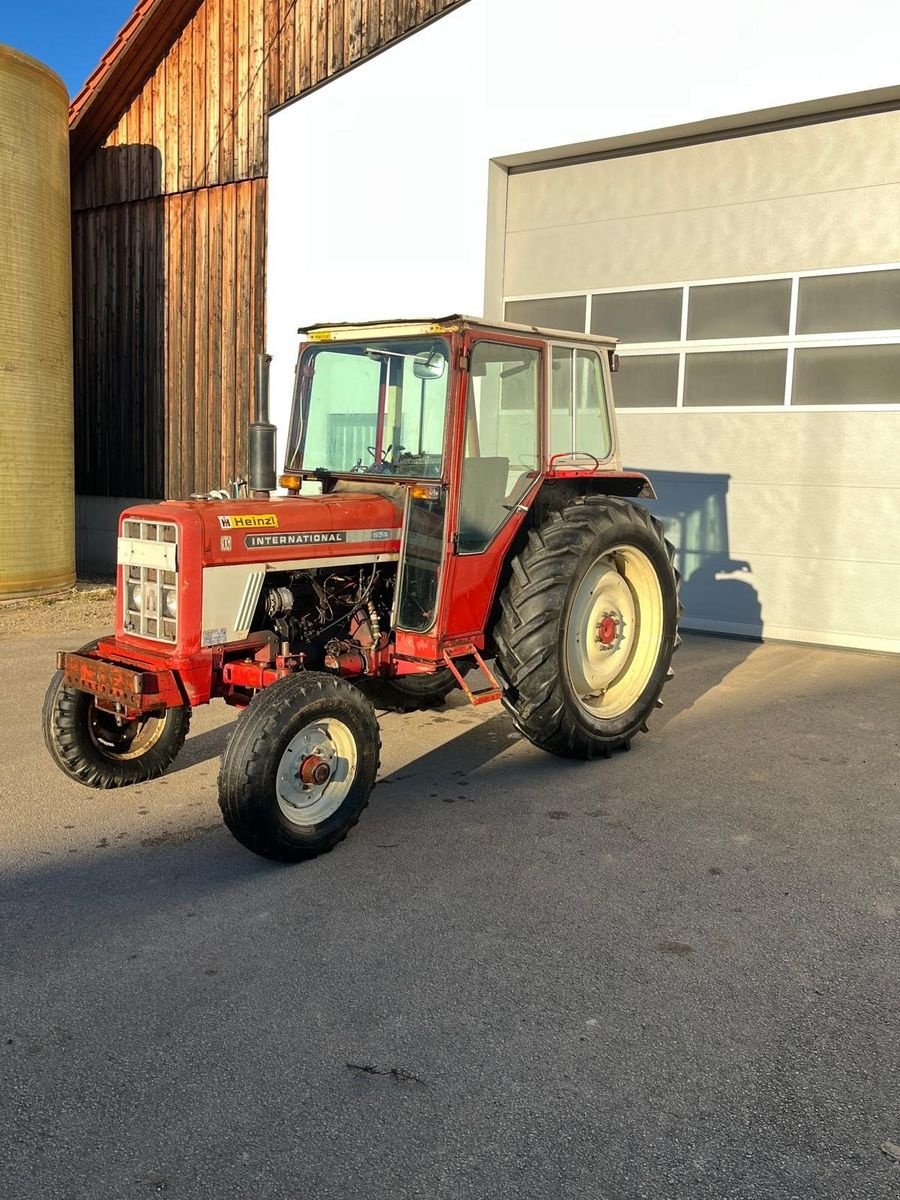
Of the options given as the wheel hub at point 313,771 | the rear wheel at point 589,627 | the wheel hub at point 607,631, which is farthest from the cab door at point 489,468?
the wheel hub at point 313,771

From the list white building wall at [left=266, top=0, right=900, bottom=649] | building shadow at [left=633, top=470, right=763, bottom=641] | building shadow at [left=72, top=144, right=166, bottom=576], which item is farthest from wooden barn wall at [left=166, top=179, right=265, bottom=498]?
building shadow at [left=633, top=470, right=763, bottom=641]

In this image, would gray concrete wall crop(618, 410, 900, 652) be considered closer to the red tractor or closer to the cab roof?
the red tractor

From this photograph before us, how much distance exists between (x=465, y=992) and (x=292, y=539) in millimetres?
2136

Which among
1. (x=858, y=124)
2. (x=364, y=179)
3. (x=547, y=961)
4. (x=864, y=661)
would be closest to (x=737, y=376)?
(x=858, y=124)

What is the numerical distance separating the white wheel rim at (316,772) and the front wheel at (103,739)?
107cm

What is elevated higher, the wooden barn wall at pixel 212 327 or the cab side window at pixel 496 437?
the wooden barn wall at pixel 212 327

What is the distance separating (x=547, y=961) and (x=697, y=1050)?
59cm

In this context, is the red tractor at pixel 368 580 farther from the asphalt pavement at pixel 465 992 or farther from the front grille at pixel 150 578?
the asphalt pavement at pixel 465 992

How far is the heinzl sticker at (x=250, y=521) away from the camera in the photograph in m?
4.23

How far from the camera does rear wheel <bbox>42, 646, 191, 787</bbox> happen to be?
4492 millimetres

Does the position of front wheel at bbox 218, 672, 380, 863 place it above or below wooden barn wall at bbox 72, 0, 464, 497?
below

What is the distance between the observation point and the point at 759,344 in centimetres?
862

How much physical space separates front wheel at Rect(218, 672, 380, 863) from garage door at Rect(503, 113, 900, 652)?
18.2 ft

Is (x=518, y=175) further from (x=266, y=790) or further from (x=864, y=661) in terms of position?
(x=266, y=790)
